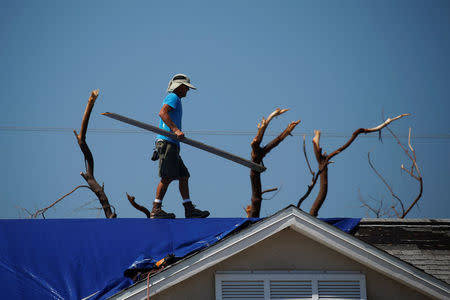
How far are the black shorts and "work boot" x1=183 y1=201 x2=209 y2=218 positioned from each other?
44 centimetres

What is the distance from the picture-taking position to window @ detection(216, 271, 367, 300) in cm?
768

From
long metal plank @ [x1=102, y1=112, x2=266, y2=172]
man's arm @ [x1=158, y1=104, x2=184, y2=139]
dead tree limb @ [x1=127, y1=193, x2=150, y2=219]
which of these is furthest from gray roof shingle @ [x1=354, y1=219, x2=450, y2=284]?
dead tree limb @ [x1=127, y1=193, x2=150, y2=219]

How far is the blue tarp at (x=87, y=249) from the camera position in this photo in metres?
8.09

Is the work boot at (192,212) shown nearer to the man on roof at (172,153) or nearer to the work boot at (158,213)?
the man on roof at (172,153)

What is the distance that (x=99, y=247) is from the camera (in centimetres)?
843

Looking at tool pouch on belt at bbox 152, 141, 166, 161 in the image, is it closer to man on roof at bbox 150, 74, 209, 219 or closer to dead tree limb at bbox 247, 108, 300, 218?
man on roof at bbox 150, 74, 209, 219

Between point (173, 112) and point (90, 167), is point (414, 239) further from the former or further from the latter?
point (90, 167)

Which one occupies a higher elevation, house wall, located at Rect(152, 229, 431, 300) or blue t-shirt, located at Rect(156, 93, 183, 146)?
blue t-shirt, located at Rect(156, 93, 183, 146)

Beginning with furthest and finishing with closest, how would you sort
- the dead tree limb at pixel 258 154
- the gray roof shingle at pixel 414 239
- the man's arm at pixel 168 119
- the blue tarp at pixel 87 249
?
the dead tree limb at pixel 258 154
the man's arm at pixel 168 119
the gray roof shingle at pixel 414 239
the blue tarp at pixel 87 249

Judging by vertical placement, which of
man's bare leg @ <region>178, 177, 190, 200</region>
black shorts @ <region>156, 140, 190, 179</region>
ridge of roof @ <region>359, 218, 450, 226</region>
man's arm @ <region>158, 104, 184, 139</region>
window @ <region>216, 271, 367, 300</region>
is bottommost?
window @ <region>216, 271, 367, 300</region>

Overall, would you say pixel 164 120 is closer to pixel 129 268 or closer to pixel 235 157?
pixel 235 157

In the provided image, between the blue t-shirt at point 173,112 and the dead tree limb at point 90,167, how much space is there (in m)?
5.00

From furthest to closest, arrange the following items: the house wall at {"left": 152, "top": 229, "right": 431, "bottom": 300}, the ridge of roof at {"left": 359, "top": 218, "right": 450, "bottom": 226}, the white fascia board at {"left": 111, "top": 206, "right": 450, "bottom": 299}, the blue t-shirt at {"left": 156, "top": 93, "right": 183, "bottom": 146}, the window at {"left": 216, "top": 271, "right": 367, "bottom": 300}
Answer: the ridge of roof at {"left": 359, "top": 218, "right": 450, "bottom": 226}
the blue t-shirt at {"left": 156, "top": 93, "right": 183, "bottom": 146}
the house wall at {"left": 152, "top": 229, "right": 431, "bottom": 300}
the window at {"left": 216, "top": 271, "right": 367, "bottom": 300}
the white fascia board at {"left": 111, "top": 206, "right": 450, "bottom": 299}

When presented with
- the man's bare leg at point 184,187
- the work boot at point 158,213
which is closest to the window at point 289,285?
the work boot at point 158,213
